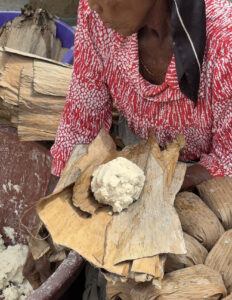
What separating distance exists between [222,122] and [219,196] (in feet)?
0.70

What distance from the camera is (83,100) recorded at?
145cm

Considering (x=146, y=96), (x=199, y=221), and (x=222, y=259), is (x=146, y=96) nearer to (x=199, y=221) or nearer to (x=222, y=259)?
(x=199, y=221)

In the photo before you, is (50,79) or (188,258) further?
(50,79)

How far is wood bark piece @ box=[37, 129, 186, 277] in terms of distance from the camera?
3.12 ft

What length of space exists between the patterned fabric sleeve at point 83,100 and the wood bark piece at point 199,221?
0.50 meters

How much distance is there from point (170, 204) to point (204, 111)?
1.07 ft

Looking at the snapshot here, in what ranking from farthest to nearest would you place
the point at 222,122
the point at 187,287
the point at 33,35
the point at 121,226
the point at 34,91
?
the point at 33,35 < the point at 34,91 < the point at 222,122 < the point at 121,226 < the point at 187,287

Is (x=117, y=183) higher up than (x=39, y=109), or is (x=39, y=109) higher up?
(x=39, y=109)

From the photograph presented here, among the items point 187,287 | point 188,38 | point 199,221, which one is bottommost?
point 187,287

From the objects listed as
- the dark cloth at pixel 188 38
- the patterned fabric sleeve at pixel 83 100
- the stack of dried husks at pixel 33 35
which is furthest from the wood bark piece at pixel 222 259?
the stack of dried husks at pixel 33 35

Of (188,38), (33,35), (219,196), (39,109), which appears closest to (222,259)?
(219,196)

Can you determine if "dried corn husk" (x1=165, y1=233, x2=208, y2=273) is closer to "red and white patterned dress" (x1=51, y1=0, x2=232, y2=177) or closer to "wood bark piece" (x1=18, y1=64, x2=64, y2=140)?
"red and white patterned dress" (x1=51, y1=0, x2=232, y2=177)

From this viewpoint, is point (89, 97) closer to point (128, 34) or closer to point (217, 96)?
point (128, 34)

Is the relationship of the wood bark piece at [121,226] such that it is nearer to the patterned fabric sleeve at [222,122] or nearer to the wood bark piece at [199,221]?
the wood bark piece at [199,221]
